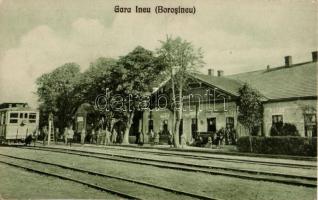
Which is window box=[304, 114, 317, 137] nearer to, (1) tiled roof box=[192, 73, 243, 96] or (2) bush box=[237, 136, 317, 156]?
(2) bush box=[237, 136, 317, 156]

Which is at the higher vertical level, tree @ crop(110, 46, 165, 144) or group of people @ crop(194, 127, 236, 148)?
tree @ crop(110, 46, 165, 144)

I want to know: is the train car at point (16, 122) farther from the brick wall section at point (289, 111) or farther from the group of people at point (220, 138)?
the brick wall section at point (289, 111)

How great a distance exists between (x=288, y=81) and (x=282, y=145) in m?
8.80

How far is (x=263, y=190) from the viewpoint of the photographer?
8.08 m

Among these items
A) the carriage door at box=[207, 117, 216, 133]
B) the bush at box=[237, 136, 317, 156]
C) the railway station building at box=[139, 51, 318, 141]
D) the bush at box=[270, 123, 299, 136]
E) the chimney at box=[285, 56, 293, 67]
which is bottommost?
the bush at box=[237, 136, 317, 156]

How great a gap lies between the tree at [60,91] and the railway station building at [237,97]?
11.8 meters

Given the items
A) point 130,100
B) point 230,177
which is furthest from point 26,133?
point 230,177

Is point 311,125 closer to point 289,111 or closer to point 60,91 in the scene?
point 289,111

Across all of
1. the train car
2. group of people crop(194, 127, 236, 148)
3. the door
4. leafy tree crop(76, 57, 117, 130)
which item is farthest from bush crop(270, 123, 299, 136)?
the train car

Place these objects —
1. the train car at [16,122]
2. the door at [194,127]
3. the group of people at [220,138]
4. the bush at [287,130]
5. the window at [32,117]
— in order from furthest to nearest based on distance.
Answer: the door at [194,127] < the group of people at [220,138] < the window at [32,117] < the train car at [16,122] < the bush at [287,130]

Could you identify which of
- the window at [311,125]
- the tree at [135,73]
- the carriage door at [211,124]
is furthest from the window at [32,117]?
the window at [311,125]

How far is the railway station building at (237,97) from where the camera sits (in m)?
21.3

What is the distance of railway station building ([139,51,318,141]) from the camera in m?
21.3

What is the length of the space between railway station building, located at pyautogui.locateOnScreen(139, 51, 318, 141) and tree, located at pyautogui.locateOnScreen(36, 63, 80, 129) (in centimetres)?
1181
